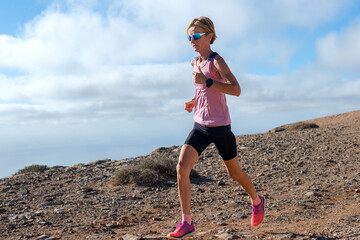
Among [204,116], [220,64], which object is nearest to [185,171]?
[204,116]

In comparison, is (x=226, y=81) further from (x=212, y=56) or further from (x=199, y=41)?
(x=199, y=41)

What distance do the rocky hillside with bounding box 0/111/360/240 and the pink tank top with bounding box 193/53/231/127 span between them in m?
1.46

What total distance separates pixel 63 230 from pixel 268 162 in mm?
6506

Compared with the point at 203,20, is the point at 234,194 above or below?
below

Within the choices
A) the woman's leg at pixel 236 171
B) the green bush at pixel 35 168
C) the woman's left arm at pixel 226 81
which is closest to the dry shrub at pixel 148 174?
the green bush at pixel 35 168

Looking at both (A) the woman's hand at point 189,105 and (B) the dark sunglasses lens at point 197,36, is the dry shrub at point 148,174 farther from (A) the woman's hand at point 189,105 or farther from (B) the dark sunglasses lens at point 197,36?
(B) the dark sunglasses lens at point 197,36

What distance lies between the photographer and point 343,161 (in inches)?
426

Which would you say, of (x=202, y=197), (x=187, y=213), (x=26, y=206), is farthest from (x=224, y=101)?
(x=26, y=206)

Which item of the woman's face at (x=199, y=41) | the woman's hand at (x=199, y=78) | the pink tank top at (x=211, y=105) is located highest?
the woman's face at (x=199, y=41)

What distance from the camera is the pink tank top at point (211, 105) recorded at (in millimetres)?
4441

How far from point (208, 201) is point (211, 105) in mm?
3562

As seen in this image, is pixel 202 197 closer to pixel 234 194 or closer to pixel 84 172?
pixel 234 194

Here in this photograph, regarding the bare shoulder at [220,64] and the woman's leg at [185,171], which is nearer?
the bare shoulder at [220,64]

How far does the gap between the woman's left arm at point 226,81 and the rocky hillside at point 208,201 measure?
1826 millimetres
